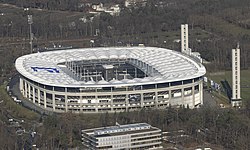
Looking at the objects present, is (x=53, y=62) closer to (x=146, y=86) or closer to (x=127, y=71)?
(x=127, y=71)

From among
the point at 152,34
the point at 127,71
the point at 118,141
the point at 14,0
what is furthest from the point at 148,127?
the point at 14,0

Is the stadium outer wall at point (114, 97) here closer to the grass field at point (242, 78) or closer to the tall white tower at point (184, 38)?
the grass field at point (242, 78)

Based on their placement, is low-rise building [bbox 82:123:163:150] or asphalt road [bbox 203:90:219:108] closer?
low-rise building [bbox 82:123:163:150]

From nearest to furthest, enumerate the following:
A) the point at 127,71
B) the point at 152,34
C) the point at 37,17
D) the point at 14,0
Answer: the point at 127,71, the point at 152,34, the point at 37,17, the point at 14,0

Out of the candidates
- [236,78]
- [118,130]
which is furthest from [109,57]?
[118,130]

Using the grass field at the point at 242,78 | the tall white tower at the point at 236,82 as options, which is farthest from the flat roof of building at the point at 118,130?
the grass field at the point at 242,78

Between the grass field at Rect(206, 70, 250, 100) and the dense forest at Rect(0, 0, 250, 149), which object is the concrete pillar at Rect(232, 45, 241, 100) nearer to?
the grass field at Rect(206, 70, 250, 100)

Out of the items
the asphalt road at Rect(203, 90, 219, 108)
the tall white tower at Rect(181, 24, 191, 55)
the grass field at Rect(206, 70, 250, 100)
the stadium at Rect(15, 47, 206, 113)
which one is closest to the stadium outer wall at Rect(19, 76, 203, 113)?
the stadium at Rect(15, 47, 206, 113)
